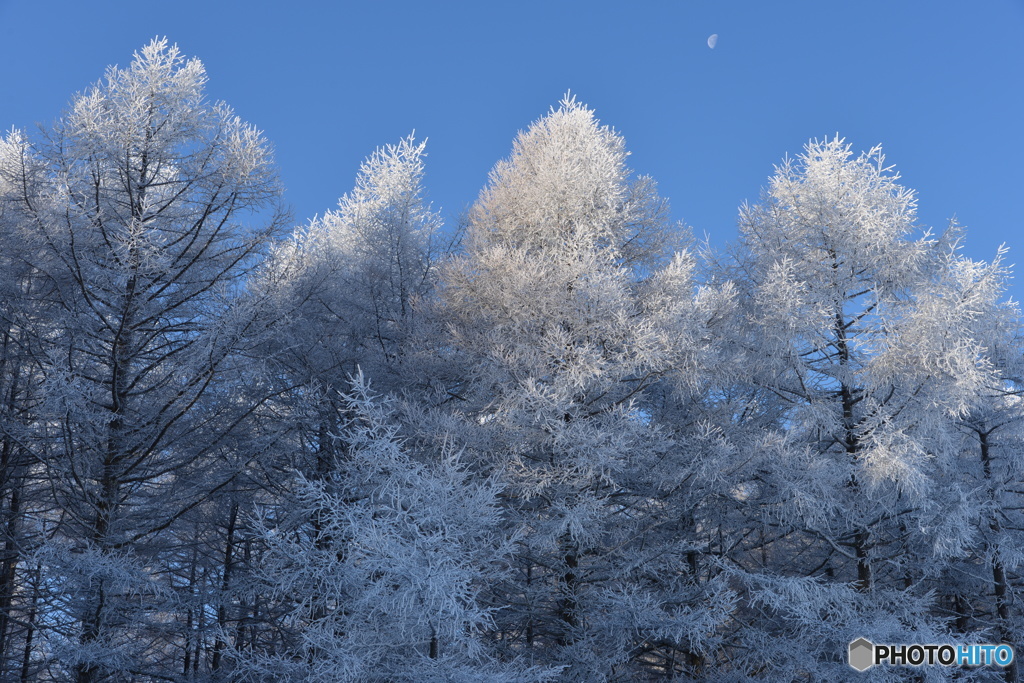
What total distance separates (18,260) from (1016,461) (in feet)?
44.4

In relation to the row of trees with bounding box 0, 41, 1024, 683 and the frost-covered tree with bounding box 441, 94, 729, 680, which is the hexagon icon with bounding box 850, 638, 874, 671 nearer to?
the row of trees with bounding box 0, 41, 1024, 683

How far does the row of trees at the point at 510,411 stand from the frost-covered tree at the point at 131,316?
4 cm

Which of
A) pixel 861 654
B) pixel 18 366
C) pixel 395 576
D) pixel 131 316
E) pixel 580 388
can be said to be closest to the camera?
pixel 395 576

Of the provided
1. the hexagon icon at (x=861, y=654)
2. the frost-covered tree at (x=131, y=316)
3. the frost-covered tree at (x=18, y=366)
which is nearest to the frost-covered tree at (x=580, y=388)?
the hexagon icon at (x=861, y=654)

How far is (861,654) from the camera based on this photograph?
8531mm

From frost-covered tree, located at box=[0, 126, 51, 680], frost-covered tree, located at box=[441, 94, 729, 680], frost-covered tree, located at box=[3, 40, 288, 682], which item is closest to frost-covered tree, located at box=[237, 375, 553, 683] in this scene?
frost-covered tree, located at box=[441, 94, 729, 680]

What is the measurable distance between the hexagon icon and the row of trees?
143mm

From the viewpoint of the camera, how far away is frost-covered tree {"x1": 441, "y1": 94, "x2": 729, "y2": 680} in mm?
8742

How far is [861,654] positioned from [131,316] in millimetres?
8838

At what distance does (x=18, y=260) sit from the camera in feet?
29.6

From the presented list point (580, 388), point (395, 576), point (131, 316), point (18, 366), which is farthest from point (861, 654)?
point (18, 366)

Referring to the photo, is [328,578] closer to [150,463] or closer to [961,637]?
[150,463]

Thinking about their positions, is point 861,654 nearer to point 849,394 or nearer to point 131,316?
point 849,394

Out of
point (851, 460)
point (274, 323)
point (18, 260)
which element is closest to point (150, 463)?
point (274, 323)
